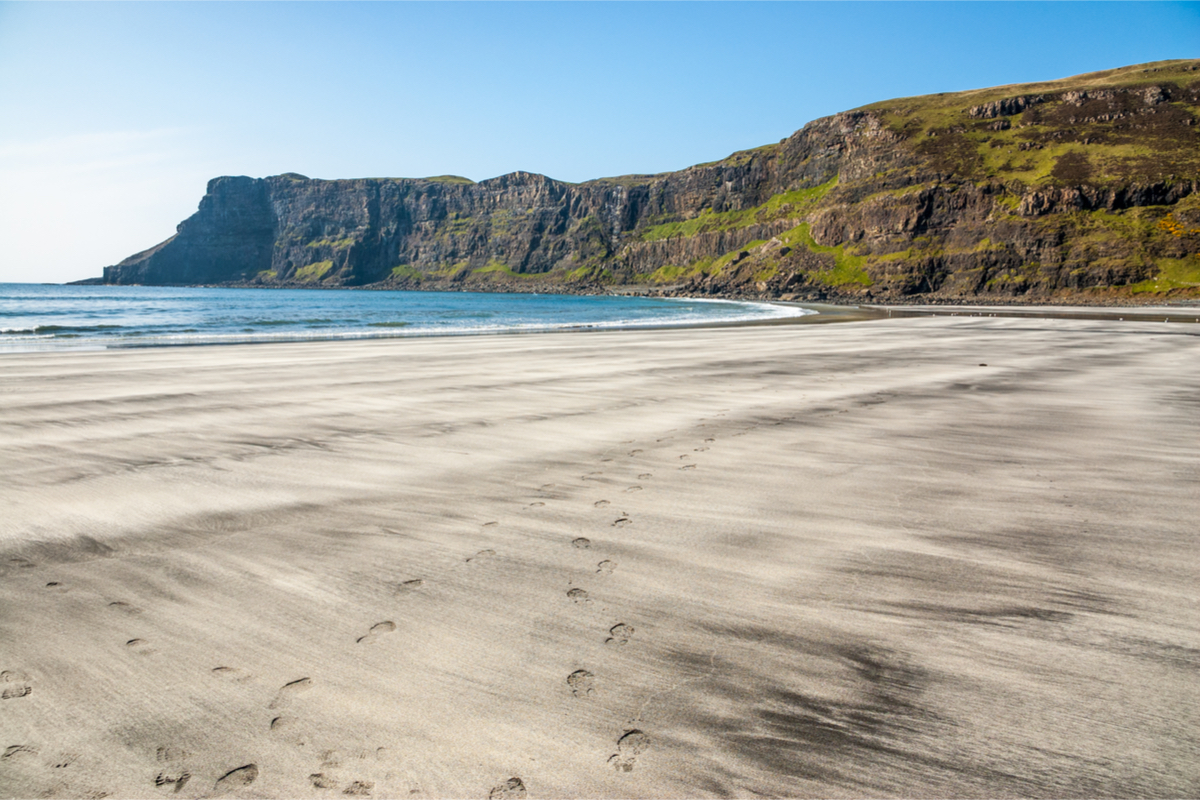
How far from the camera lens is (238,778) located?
7.51 feet

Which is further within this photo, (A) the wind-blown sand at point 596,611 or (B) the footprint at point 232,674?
(B) the footprint at point 232,674

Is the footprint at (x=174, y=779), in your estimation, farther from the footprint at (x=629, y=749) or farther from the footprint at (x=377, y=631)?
the footprint at (x=629, y=749)

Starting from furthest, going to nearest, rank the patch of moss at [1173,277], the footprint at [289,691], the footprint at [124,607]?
the patch of moss at [1173,277], the footprint at [124,607], the footprint at [289,691]

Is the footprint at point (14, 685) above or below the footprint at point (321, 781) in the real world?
above

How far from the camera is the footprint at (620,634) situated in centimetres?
326

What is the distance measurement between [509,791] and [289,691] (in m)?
1.26

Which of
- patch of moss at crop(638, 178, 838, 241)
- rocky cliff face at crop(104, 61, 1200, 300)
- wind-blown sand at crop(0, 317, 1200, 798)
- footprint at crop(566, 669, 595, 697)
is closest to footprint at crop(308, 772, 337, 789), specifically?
wind-blown sand at crop(0, 317, 1200, 798)

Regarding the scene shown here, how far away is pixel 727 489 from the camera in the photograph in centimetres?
589

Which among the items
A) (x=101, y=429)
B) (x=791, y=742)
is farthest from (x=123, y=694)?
(x=101, y=429)

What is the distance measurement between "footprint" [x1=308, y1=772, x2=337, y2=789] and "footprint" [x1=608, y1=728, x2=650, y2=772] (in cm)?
106

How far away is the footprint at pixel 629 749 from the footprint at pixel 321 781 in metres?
1.06

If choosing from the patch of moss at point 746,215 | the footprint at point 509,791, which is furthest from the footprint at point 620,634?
the patch of moss at point 746,215

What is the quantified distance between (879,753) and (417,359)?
676 inches

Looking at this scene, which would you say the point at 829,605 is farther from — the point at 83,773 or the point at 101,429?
the point at 101,429
